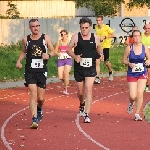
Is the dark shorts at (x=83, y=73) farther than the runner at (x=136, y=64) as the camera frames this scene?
No

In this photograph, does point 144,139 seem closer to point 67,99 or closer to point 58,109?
point 58,109

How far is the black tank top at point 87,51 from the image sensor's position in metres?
15.4

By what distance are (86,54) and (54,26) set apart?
1016 inches

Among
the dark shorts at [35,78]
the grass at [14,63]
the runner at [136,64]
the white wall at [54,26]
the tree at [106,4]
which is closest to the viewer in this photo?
the dark shorts at [35,78]

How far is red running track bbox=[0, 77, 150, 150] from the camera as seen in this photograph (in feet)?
41.0

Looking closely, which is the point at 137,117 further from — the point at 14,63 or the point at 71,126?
the point at 14,63

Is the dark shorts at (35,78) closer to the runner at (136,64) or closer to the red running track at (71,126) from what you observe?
the red running track at (71,126)

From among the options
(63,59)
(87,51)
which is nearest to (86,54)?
(87,51)

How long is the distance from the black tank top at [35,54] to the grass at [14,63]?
→ 13511 millimetres

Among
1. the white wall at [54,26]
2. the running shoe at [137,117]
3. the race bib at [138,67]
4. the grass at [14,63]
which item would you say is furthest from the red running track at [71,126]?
the white wall at [54,26]

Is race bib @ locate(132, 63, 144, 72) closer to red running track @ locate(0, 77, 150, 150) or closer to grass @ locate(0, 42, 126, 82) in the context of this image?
red running track @ locate(0, 77, 150, 150)

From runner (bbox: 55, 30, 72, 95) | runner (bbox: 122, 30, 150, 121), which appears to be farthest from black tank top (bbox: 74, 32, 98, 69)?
runner (bbox: 55, 30, 72, 95)

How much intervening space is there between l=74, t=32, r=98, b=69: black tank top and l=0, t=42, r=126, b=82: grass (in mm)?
12840

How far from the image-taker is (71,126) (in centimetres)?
1488
